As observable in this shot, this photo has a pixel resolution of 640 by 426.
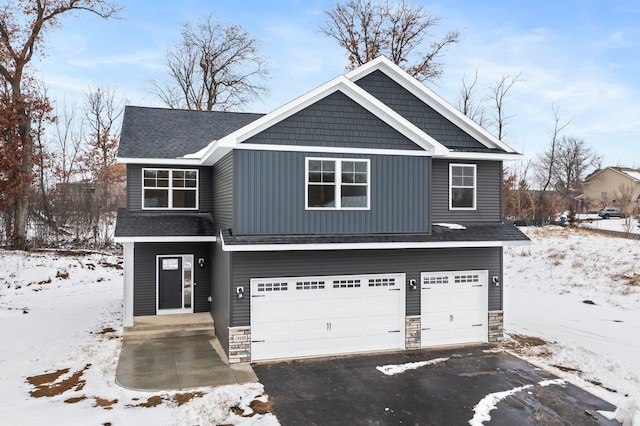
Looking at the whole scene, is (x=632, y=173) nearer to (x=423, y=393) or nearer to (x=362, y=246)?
(x=362, y=246)

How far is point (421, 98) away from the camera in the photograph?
1356 cm

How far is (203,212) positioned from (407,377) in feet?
27.8

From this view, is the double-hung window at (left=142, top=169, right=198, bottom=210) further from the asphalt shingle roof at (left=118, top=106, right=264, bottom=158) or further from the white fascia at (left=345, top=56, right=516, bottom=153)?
the white fascia at (left=345, top=56, right=516, bottom=153)

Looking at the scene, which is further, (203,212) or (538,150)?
(538,150)

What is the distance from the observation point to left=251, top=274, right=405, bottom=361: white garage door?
1118 cm

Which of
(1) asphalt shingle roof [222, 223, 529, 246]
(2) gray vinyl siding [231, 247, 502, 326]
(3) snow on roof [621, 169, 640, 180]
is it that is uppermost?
(3) snow on roof [621, 169, 640, 180]

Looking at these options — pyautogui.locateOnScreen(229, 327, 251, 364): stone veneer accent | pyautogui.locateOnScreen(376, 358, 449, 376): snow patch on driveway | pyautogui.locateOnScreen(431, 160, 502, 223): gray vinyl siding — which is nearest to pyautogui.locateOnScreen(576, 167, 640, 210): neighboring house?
pyautogui.locateOnScreen(431, 160, 502, 223): gray vinyl siding

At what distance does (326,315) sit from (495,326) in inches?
197

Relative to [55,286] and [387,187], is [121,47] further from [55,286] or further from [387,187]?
[387,187]

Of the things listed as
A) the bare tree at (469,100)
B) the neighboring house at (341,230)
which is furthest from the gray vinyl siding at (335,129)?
the bare tree at (469,100)

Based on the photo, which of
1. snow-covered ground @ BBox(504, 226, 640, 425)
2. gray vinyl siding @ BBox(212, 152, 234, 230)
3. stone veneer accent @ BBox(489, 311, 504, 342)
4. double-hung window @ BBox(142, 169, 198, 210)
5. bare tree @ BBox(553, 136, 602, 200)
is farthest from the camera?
bare tree @ BBox(553, 136, 602, 200)

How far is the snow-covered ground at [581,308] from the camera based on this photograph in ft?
33.8

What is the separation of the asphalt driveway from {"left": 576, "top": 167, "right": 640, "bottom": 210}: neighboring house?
5081 centimetres

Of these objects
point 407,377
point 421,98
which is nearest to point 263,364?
point 407,377
